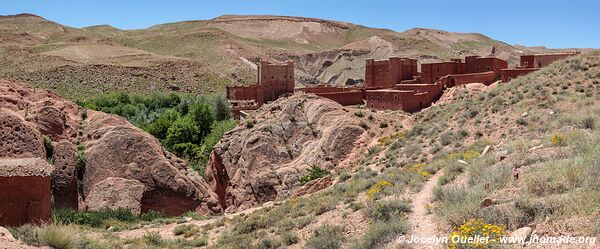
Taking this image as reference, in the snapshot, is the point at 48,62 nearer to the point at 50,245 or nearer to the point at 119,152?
the point at 119,152

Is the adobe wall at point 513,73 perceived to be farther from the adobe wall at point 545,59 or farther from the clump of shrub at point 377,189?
the clump of shrub at point 377,189

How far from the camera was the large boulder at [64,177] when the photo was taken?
829 inches

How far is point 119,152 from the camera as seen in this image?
2294cm

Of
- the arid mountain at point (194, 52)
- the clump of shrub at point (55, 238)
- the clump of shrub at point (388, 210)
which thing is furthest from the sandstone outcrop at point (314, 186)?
the arid mountain at point (194, 52)

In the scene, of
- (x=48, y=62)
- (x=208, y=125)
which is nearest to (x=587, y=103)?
(x=208, y=125)

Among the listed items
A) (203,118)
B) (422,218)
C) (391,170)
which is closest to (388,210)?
(422,218)

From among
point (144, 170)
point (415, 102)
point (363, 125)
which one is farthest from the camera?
point (415, 102)

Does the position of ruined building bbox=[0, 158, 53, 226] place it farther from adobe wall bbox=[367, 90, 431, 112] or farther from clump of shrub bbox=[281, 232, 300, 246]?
adobe wall bbox=[367, 90, 431, 112]

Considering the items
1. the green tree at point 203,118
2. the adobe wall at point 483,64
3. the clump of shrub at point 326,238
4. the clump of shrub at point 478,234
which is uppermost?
the adobe wall at point 483,64

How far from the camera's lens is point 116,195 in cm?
2150

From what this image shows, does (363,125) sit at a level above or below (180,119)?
above

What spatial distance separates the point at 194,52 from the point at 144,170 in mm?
66289

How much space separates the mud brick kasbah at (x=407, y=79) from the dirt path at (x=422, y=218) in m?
14.9

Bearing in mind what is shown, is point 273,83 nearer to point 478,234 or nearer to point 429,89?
point 429,89
